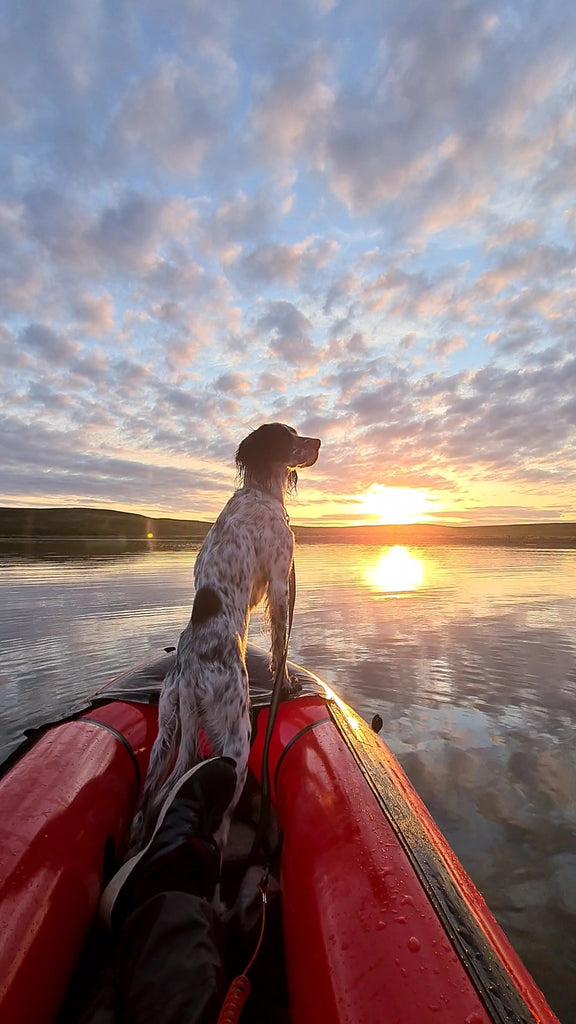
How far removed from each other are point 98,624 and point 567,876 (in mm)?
9398

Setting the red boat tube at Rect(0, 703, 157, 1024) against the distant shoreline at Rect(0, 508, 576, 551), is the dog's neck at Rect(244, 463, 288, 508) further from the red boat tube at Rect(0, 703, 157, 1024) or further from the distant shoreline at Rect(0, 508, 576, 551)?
the distant shoreline at Rect(0, 508, 576, 551)

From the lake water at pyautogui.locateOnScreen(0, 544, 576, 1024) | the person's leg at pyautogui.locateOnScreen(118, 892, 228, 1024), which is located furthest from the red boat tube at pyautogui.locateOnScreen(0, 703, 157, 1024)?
the lake water at pyautogui.locateOnScreen(0, 544, 576, 1024)

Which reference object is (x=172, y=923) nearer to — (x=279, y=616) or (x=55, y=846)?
(x=55, y=846)

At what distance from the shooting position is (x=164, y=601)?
1306 centimetres

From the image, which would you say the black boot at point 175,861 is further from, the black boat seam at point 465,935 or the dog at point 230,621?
the black boat seam at point 465,935

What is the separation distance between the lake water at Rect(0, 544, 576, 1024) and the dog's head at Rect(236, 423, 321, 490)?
3062mm

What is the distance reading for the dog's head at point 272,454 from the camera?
498cm

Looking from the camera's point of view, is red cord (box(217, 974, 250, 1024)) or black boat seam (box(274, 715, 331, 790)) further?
black boat seam (box(274, 715, 331, 790))

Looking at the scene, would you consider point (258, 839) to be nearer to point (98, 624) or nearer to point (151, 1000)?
point (151, 1000)

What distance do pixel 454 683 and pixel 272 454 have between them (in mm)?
4255

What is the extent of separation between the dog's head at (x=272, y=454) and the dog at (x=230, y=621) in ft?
0.04

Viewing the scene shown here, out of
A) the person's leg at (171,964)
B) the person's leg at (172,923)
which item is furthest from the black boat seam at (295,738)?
the person's leg at (171,964)

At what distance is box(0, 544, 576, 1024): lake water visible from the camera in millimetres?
2959

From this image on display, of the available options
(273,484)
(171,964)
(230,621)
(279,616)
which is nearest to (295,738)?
(230,621)
